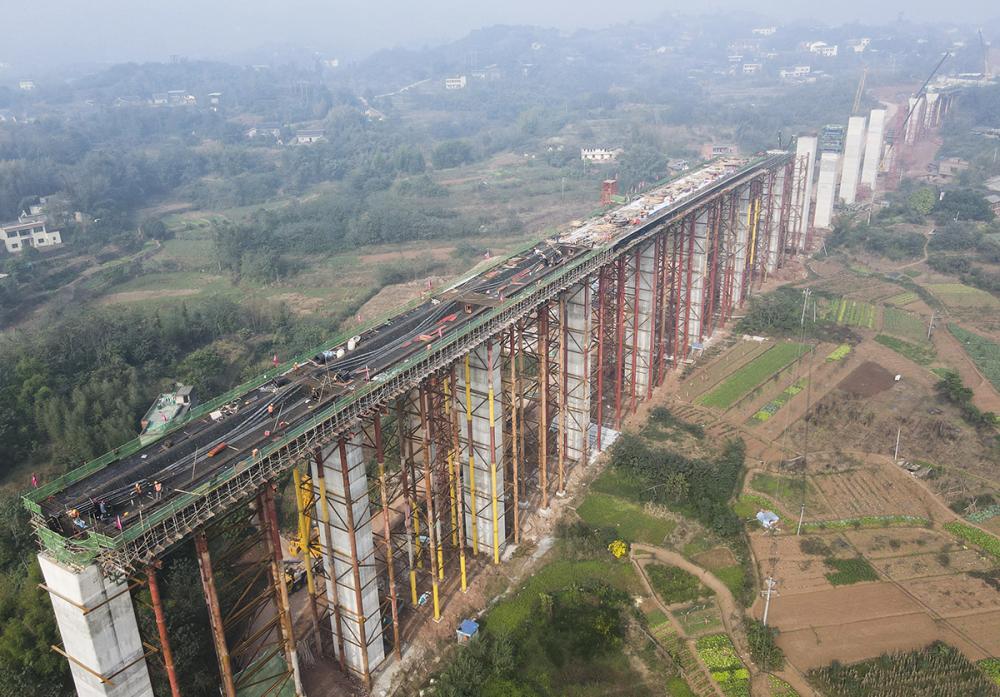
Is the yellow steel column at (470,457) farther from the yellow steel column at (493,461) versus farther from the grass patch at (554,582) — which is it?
the grass patch at (554,582)

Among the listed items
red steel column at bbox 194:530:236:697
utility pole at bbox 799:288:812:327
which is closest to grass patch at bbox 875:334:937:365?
utility pole at bbox 799:288:812:327

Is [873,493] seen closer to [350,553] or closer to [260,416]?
[350,553]

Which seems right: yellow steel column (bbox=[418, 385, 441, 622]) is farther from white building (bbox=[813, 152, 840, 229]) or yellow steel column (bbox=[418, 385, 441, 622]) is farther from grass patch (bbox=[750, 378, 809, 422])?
white building (bbox=[813, 152, 840, 229])

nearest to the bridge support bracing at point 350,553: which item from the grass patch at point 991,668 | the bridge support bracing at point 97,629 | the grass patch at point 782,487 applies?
the bridge support bracing at point 97,629

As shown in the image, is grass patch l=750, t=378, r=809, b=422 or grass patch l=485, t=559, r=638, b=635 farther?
grass patch l=750, t=378, r=809, b=422

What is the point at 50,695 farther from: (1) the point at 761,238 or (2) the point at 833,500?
(1) the point at 761,238

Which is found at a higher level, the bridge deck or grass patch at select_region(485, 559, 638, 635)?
the bridge deck
